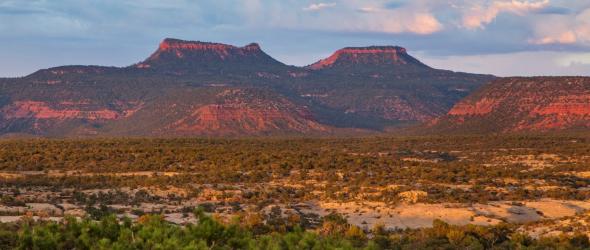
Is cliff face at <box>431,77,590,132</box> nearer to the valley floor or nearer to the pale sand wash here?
the valley floor

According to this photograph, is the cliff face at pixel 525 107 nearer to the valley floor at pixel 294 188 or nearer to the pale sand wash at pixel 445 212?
the valley floor at pixel 294 188

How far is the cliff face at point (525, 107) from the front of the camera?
528 feet

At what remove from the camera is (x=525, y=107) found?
169 meters

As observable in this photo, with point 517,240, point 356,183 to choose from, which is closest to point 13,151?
point 356,183

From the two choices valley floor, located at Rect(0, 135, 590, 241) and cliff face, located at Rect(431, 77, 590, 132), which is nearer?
valley floor, located at Rect(0, 135, 590, 241)

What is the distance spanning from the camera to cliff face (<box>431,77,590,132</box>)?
161000 millimetres

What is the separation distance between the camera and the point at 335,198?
173 feet

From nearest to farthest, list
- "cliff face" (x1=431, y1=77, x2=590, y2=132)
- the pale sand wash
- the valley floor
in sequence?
the pale sand wash → the valley floor → "cliff face" (x1=431, y1=77, x2=590, y2=132)

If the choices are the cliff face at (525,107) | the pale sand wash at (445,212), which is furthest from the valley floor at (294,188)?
the cliff face at (525,107)

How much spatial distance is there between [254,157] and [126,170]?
1261 cm

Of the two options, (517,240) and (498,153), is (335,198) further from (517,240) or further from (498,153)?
(498,153)

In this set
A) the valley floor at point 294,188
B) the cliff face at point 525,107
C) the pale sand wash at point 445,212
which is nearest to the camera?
the pale sand wash at point 445,212

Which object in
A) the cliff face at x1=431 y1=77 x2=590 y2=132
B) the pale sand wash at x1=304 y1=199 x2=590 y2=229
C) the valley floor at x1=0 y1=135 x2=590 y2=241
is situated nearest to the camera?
the pale sand wash at x1=304 y1=199 x2=590 y2=229

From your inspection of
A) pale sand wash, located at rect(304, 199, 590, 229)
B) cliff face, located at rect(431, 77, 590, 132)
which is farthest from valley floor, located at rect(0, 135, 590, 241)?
cliff face, located at rect(431, 77, 590, 132)
